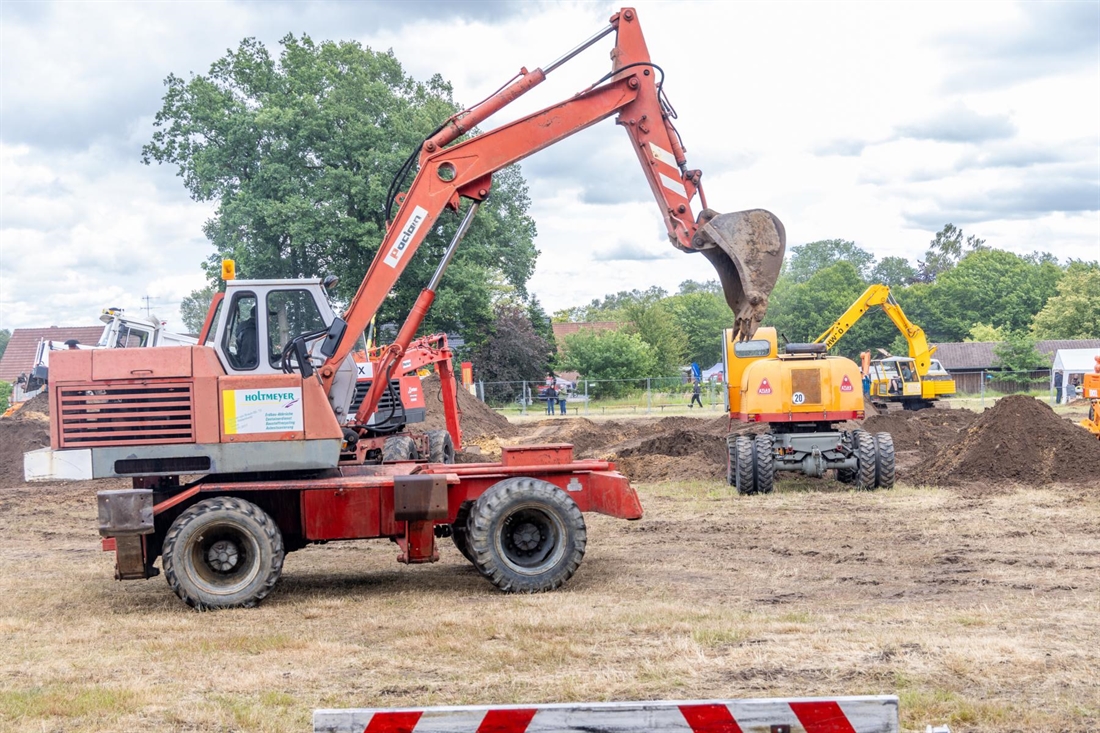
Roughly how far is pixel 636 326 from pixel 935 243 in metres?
66.8

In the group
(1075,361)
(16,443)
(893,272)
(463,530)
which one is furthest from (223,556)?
(893,272)

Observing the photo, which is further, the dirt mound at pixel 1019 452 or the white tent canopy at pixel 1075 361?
the white tent canopy at pixel 1075 361

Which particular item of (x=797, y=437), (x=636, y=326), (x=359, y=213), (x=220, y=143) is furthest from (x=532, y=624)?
(x=636, y=326)

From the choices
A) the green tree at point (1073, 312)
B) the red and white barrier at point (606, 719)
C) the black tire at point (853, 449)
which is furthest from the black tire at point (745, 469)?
the green tree at point (1073, 312)

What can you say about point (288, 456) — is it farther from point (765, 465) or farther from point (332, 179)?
point (332, 179)

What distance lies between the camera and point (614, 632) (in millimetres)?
8609

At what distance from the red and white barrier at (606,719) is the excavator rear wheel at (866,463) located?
1508 centimetres

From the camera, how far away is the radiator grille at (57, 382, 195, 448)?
395 inches

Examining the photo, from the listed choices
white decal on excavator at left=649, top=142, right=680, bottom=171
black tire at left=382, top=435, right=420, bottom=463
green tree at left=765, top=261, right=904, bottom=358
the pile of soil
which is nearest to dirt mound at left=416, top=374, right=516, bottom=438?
the pile of soil

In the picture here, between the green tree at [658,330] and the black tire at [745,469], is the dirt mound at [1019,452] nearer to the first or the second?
the black tire at [745,469]

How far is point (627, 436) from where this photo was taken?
30.7 m

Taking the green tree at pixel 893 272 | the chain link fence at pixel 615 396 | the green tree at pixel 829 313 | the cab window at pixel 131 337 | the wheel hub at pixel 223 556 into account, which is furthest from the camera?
the green tree at pixel 893 272

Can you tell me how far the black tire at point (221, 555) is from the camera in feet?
32.8

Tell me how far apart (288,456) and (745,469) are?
9.43 metres
